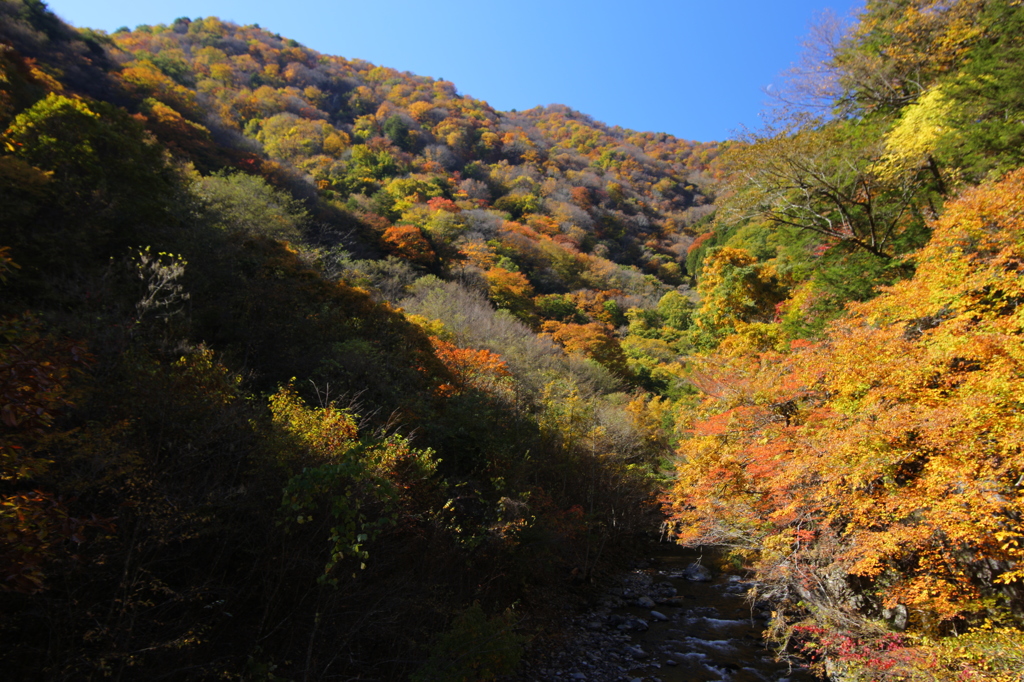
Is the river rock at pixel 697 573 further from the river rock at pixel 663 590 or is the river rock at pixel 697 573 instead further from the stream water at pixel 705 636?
the river rock at pixel 663 590

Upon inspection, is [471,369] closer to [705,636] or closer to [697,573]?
[705,636]

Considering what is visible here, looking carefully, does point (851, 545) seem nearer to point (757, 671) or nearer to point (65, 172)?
point (757, 671)

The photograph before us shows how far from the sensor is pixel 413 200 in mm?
43125

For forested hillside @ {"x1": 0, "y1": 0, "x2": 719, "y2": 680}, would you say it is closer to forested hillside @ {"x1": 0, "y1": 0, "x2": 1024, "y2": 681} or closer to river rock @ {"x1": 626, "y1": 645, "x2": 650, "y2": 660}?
forested hillside @ {"x1": 0, "y1": 0, "x2": 1024, "y2": 681}

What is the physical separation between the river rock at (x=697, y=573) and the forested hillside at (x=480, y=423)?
7.60ft

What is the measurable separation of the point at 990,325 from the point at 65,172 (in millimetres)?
18367

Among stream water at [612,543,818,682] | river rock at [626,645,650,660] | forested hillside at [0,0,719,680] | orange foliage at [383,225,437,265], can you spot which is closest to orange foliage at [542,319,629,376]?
forested hillside at [0,0,719,680]

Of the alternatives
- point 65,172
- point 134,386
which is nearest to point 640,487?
point 134,386

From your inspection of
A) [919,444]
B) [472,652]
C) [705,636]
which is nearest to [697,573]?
[705,636]

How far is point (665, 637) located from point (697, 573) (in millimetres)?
4868

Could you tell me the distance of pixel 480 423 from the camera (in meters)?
11.9

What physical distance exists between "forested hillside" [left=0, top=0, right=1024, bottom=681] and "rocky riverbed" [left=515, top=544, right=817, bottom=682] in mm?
853

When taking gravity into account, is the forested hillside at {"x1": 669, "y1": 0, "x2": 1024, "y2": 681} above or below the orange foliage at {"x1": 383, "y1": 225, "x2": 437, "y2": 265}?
below

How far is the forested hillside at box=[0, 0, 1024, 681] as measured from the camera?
4777mm
